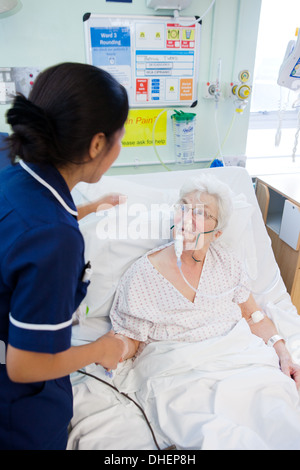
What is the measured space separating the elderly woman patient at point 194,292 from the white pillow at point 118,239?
0.09 m

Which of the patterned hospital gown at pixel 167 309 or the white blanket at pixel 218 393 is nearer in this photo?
the white blanket at pixel 218 393

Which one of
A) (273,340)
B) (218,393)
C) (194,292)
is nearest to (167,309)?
(194,292)

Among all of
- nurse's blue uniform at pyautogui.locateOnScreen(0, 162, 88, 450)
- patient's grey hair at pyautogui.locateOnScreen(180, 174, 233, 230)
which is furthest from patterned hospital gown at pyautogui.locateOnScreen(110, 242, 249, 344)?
nurse's blue uniform at pyautogui.locateOnScreen(0, 162, 88, 450)

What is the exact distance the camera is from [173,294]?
4.43ft

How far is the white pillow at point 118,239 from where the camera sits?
1519mm

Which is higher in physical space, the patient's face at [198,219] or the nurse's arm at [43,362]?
the nurse's arm at [43,362]

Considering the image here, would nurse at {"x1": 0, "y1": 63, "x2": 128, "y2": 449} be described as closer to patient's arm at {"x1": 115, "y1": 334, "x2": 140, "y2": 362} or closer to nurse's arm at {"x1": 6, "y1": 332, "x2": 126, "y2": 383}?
nurse's arm at {"x1": 6, "y1": 332, "x2": 126, "y2": 383}

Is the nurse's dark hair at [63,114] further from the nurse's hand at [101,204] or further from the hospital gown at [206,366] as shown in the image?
the hospital gown at [206,366]

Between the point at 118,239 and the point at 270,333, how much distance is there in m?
0.76

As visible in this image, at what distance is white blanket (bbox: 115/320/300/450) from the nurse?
0.48 m

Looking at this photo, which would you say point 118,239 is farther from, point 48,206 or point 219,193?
point 48,206

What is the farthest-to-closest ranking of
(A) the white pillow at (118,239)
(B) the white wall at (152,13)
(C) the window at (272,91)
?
1. (C) the window at (272,91)
2. (B) the white wall at (152,13)
3. (A) the white pillow at (118,239)

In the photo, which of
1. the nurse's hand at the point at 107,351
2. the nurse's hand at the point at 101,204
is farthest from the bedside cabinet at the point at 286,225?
the nurse's hand at the point at 107,351
